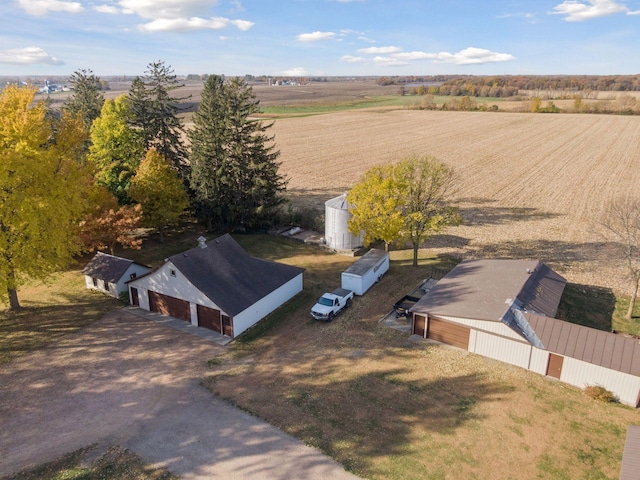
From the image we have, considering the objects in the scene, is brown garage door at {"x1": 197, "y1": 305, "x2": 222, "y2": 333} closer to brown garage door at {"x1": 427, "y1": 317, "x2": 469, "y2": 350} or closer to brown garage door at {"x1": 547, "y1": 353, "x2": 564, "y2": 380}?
brown garage door at {"x1": 427, "y1": 317, "x2": 469, "y2": 350}

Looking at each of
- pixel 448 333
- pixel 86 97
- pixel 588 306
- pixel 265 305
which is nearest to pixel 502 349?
pixel 448 333

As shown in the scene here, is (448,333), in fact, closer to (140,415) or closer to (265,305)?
(265,305)

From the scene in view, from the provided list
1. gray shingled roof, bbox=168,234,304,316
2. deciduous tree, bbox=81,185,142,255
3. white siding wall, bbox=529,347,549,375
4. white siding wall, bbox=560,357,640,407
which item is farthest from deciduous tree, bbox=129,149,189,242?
white siding wall, bbox=560,357,640,407

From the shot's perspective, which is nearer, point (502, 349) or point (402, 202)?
point (502, 349)

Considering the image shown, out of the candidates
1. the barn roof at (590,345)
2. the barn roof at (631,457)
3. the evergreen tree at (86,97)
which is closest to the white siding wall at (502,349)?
the barn roof at (590,345)

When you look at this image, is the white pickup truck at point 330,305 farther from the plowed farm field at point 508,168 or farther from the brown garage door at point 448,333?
the plowed farm field at point 508,168

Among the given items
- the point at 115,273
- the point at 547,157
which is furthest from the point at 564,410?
the point at 547,157
